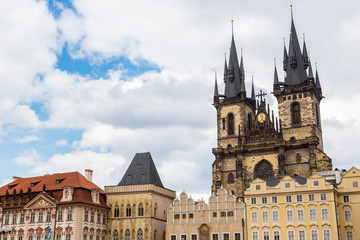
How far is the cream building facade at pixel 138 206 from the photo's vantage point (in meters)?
65.4

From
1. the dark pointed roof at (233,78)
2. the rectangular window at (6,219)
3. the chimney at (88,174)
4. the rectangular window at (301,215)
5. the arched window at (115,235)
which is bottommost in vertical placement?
the arched window at (115,235)

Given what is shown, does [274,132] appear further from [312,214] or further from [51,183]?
[51,183]

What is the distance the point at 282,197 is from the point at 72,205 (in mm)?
28643

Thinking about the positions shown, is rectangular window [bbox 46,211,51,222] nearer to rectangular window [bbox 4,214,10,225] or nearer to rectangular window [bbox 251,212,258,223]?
rectangular window [bbox 4,214,10,225]

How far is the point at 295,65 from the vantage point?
273 ft

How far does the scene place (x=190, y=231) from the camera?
62.9 m

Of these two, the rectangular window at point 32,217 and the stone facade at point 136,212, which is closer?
the stone facade at point 136,212

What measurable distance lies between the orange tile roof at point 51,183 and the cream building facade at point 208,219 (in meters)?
14.2

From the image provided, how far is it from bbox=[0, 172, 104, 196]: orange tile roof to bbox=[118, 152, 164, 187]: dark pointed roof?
16.2 ft

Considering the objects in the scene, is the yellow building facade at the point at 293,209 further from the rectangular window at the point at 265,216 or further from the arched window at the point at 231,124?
the arched window at the point at 231,124

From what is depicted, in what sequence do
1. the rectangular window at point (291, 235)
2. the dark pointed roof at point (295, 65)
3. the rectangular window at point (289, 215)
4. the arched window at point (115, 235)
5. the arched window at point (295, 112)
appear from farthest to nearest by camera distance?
the dark pointed roof at point (295, 65), the arched window at point (295, 112), the arched window at point (115, 235), the rectangular window at point (289, 215), the rectangular window at point (291, 235)

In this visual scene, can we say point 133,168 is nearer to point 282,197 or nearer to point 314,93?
point 282,197

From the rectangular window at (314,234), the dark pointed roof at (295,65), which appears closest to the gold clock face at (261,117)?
the dark pointed roof at (295,65)

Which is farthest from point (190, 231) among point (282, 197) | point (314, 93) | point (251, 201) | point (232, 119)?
point (314, 93)
